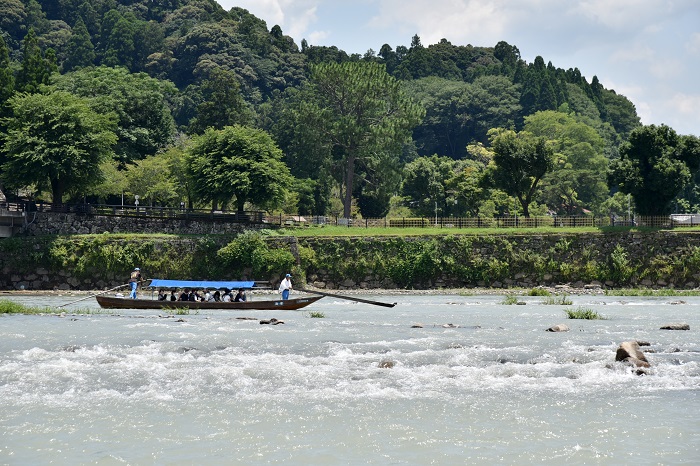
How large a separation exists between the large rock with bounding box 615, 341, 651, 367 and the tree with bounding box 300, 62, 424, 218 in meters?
60.5

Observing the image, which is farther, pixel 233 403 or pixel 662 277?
pixel 662 277

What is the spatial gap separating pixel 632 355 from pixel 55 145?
5466 cm

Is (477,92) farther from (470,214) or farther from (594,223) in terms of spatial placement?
(594,223)

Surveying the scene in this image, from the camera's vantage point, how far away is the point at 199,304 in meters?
48.7

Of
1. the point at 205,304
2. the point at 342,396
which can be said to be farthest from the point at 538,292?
the point at 342,396

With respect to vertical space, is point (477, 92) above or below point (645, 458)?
above

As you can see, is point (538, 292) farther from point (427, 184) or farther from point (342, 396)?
point (342, 396)

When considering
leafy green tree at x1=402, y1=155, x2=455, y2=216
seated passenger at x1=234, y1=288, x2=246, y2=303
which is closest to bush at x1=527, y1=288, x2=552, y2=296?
seated passenger at x1=234, y1=288, x2=246, y2=303

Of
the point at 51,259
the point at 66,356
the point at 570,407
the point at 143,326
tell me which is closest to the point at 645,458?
the point at 570,407

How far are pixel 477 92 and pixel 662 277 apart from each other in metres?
107

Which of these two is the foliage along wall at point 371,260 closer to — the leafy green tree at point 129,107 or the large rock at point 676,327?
the leafy green tree at point 129,107

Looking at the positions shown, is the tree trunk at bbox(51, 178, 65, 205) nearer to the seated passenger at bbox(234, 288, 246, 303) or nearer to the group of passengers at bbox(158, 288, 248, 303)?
the group of passengers at bbox(158, 288, 248, 303)

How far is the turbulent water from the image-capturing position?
1867 cm

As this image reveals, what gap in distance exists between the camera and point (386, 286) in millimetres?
70188
